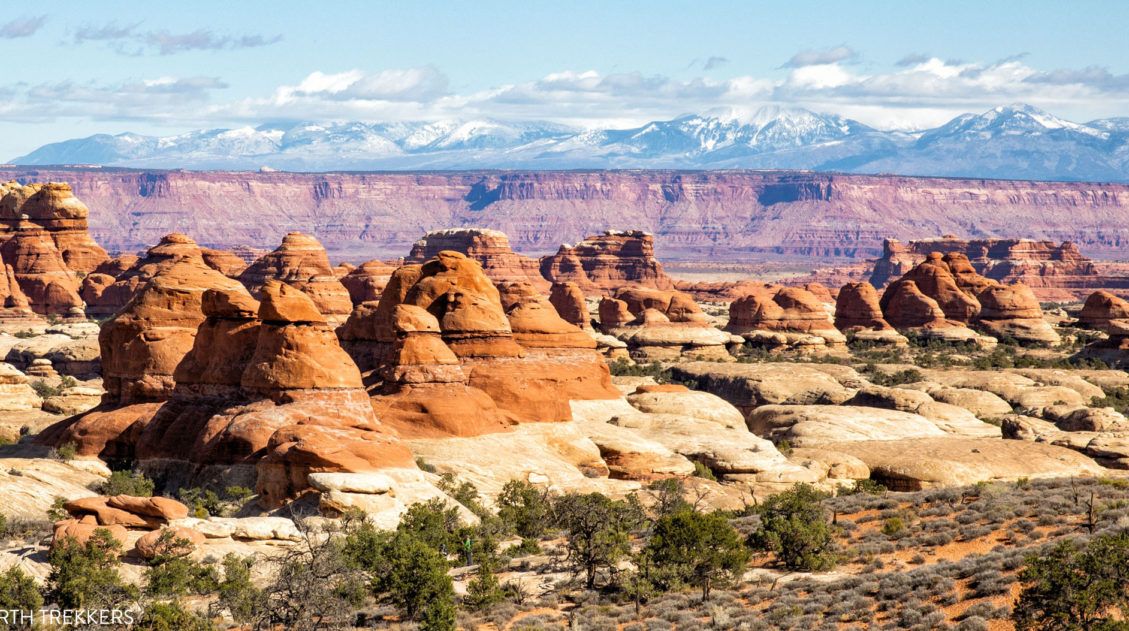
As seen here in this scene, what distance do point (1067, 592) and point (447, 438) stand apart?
2358 centimetres

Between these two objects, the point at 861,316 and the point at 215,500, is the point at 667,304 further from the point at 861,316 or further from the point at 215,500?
the point at 215,500

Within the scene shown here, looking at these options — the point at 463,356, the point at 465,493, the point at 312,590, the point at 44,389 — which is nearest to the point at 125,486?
the point at 465,493

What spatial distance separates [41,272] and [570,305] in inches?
1545

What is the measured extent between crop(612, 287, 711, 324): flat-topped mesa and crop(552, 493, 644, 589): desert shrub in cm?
7291

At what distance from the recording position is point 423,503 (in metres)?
39.4

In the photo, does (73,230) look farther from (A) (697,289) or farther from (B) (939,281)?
(A) (697,289)

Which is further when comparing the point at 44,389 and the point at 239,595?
the point at 44,389

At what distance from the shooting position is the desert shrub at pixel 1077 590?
27109 millimetres

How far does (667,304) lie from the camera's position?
122m

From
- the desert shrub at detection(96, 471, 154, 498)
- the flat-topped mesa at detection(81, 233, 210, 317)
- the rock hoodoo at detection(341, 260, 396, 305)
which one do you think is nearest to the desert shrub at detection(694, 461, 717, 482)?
the desert shrub at detection(96, 471, 154, 498)

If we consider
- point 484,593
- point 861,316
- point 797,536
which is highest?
point 797,536

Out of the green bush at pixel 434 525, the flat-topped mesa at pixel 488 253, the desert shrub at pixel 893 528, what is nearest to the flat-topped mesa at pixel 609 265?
the flat-topped mesa at pixel 488 253

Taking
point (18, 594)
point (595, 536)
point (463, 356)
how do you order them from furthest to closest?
point (463, 356)
point (595, 536)
point (18, 594)

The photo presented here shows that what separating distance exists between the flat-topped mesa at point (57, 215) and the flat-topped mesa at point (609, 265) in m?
64.5
